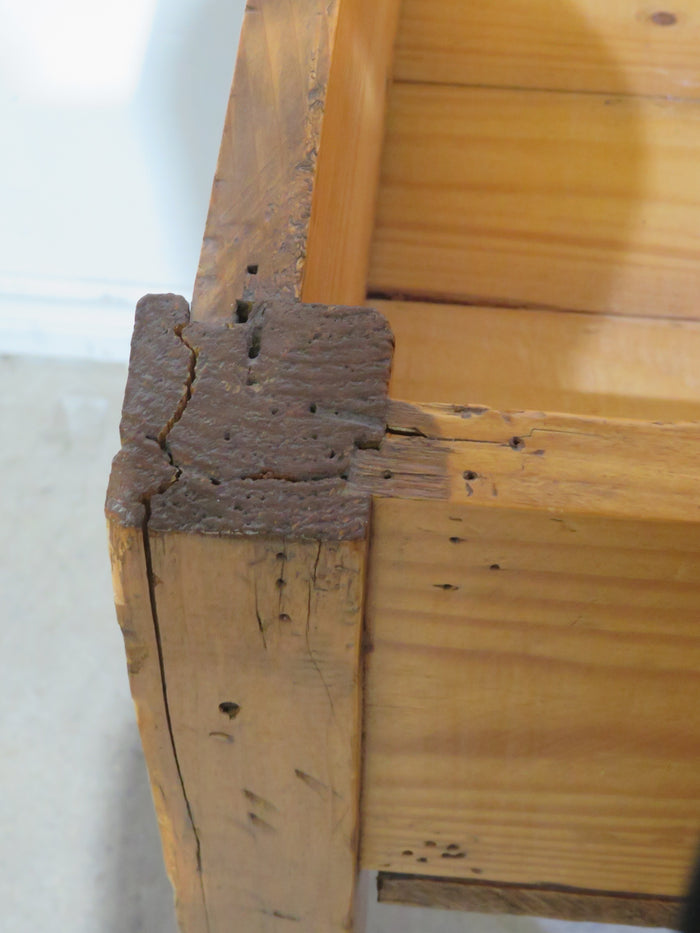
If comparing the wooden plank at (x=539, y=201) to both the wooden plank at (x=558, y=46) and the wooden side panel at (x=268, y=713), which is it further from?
the wooden side panel at (x=268, y=713)

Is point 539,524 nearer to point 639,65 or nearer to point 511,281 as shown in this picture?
point 511,281

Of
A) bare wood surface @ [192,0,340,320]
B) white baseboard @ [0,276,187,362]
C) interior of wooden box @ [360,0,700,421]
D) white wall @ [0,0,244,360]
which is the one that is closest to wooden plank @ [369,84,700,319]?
interior of wooden box @ [360,0,700,421]

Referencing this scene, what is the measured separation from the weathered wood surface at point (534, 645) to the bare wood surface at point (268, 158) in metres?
0.09

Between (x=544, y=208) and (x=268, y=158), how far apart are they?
10.3 inches

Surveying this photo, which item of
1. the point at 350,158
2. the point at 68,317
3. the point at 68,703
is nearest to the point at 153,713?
the point at 350,158

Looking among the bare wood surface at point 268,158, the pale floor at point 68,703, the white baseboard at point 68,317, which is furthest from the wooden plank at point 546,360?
the white baseboard at point 68,317

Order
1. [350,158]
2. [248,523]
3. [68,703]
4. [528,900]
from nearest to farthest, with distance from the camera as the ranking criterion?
[248,523] → [350,158] → [528,900] → [68,703]

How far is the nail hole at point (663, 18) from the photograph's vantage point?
0.70 meters

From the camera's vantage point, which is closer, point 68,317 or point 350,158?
point 350,158

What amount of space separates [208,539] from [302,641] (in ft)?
0.21

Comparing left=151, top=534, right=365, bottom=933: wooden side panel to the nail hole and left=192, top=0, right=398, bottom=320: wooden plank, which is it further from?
the nail hole

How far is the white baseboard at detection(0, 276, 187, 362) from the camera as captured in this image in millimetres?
1409

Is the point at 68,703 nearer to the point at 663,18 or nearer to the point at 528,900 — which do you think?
the point at 528,900

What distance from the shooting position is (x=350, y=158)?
20.4 inches
